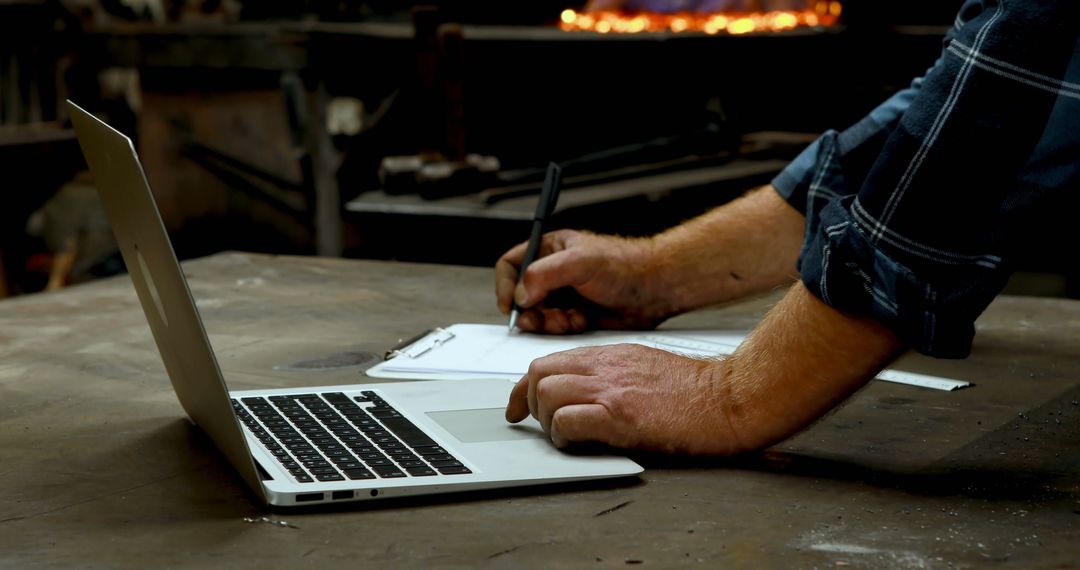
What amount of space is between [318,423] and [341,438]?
5 centimetres

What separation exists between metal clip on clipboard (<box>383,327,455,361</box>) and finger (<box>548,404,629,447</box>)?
38 cm

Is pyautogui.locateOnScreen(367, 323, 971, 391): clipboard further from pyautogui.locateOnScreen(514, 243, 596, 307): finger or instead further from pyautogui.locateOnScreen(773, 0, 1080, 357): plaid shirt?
pyautogui.locateOnScreen(773, 0, 1080, 357): plaid shirt

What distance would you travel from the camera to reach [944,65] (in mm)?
936

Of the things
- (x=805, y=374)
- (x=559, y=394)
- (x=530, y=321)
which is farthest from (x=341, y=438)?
(x=530, y=321)

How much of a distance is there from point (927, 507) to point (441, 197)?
7.76ft

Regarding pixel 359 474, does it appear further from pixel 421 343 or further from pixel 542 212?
pixel 542 212

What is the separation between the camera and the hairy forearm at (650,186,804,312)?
1552 mm

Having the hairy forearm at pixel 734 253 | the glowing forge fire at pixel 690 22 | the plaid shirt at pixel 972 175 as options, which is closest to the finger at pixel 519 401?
the plaid shirt at pixel 972 175

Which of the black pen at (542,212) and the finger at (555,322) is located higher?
the black pen at (542,212)

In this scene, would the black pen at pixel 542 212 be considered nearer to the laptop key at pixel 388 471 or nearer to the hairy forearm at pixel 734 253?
the hairy forearm at pixel 734 253

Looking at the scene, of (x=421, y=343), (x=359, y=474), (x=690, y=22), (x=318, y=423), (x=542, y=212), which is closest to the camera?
(x=359, y=474)

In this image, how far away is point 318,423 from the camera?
100 centimetres

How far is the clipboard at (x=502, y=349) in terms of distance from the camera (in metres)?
1.23

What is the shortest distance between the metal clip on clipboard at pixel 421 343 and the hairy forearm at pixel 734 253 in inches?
12.3
